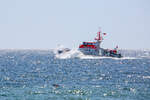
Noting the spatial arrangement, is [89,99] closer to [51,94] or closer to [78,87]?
[51,94]

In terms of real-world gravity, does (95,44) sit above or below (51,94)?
above

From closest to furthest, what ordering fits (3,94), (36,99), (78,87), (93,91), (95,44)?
1. (36,99)
2. (3,94)
3. (93,91)
4. (78,87)
5. (95,44)

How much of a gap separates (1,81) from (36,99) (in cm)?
2076

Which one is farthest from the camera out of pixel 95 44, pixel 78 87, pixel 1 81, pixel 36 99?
pixel 95 44

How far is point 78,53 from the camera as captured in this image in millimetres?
167000

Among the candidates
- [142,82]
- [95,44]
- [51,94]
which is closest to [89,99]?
[51,94]

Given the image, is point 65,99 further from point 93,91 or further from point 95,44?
point 95,44

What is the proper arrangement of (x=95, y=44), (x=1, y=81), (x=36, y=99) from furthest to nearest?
(x=95, y=44) → (x=1, y=81) → (x=36, y=99)

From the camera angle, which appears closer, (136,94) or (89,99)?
(89,99)

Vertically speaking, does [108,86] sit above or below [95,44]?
below

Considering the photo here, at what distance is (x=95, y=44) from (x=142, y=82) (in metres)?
92.8

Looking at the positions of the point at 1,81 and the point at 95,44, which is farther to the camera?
the point at 95,44

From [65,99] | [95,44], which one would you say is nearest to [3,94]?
[65,99]

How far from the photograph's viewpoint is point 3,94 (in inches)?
2110
